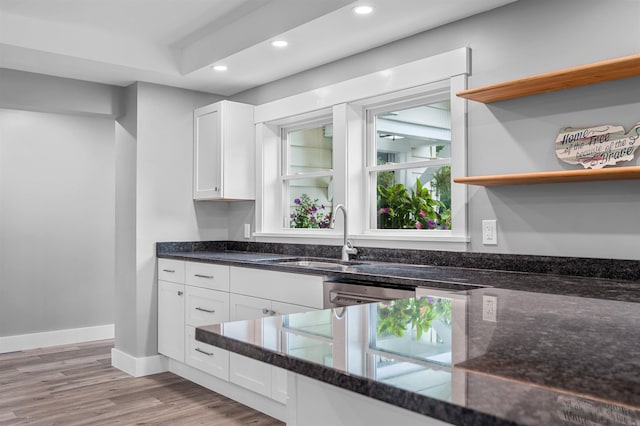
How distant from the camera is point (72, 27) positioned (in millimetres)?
3518

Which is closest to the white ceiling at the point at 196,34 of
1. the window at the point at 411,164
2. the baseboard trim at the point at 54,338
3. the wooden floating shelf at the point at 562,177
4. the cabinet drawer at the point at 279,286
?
the window at the point at 411,164

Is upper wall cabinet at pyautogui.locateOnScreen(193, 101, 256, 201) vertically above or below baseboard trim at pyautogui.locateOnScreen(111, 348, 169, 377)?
above

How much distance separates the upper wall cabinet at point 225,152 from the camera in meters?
4.09

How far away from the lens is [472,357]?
2.73ft

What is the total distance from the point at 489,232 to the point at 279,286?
117cm

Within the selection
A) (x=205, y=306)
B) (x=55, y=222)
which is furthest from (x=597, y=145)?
(x=55, y=222)

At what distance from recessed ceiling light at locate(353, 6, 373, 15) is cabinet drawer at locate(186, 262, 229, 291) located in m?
1.72

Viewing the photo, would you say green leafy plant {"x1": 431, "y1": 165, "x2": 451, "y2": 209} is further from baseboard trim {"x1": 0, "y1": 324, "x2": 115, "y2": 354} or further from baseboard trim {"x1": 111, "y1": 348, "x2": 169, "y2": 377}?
baseboard trim {"x1": 0, "y1": 324, "x2": 115, "y2": 354}

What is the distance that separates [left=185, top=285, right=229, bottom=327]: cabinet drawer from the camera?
11.5 feet

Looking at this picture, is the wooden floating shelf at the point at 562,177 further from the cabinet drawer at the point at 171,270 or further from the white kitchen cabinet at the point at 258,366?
the cabinet drawer at the point at 171,270

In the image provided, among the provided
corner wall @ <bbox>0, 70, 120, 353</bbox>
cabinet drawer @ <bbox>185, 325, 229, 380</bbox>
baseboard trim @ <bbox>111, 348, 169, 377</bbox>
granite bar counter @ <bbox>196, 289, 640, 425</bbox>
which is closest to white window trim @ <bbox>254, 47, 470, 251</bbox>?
cabinet drawer @ <bbox>185, 325, 229, 380</bbox>

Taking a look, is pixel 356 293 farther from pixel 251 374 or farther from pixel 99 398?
pixel 99 398

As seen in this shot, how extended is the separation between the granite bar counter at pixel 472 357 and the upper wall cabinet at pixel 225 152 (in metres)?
2.93

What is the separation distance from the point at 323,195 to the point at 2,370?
2803mm
